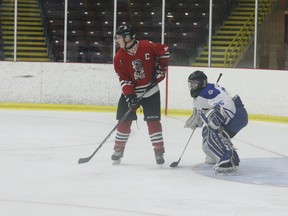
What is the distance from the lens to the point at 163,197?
4.52 metres

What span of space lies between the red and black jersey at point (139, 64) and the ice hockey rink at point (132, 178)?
2.00 ft

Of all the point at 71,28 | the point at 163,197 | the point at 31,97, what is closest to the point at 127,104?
the point at 163,197

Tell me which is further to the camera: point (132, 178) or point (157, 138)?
point (157, 138)

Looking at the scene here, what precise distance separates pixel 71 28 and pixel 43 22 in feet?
2.40

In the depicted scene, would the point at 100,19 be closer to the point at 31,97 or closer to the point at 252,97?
the point at 31,97

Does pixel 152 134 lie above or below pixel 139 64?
below

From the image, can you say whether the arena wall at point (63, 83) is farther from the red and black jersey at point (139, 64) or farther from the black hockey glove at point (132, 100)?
the black hockey glove at point (132, 100)

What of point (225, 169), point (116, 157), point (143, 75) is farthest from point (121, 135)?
point (225, 169)

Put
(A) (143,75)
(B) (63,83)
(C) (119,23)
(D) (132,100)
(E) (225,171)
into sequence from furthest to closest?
(C) (119,23) → (B) (63,83) → (A) (143,75) → (D) (132,100) → (E) (225,171)

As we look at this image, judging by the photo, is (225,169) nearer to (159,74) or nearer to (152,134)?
(152,134)

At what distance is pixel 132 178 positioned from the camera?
5.21 meters

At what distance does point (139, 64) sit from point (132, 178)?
945 millimetres

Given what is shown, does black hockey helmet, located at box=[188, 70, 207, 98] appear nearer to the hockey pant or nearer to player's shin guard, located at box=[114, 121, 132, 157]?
the hockey pant

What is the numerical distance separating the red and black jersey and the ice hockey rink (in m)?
0.61
